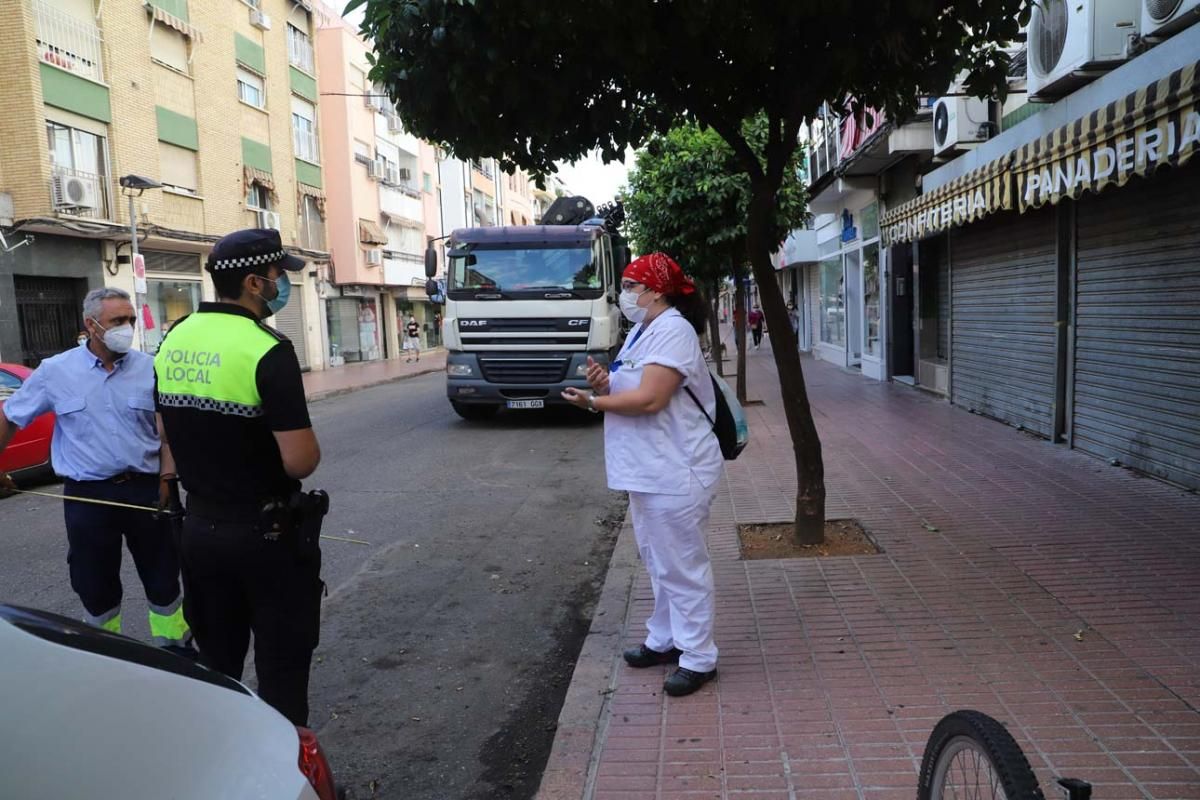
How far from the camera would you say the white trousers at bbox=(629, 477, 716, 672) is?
3859 millimetres

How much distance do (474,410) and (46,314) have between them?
1148cm

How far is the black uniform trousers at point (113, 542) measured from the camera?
3967mm

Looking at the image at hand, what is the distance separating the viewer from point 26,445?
9.39 metres

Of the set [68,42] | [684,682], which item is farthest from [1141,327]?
[68,42]

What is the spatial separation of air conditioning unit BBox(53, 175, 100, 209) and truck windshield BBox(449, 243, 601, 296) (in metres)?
10.6

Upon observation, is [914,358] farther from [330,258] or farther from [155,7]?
[330,258]

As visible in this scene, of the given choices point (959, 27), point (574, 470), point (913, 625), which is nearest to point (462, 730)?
point (913, 625)

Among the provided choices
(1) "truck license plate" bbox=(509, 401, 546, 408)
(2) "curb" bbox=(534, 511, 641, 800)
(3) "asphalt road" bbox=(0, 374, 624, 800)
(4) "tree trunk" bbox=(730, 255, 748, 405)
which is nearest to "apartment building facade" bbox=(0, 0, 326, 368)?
(1) "truck license plate" bbox=(509, 401, 546, 408)

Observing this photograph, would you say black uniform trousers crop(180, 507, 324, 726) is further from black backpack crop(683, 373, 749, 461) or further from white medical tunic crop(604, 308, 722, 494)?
black backpack crop(683, 373, 749, 461)

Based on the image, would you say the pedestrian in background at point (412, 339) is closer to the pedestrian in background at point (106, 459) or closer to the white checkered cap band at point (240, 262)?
the pedestrian in background at point (106, 459)

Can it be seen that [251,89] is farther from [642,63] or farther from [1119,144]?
[1119,144]

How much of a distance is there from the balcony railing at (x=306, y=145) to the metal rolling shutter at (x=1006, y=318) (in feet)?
81.9

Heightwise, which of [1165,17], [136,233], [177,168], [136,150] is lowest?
[136,233]

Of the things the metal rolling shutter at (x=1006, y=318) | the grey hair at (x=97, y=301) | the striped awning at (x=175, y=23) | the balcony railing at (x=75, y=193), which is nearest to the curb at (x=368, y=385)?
the balcony railing at (x=75, y=193)
